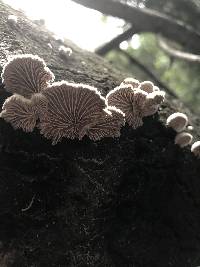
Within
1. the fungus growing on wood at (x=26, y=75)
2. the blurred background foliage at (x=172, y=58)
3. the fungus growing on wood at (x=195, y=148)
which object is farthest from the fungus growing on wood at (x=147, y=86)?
the blurred background foliage at (x=172, y=58)

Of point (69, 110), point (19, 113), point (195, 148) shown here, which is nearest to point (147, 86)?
point (195, 148)

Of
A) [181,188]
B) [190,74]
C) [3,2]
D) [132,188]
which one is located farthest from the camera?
[190,74]

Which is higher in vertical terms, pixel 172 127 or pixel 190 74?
pixel 172 127

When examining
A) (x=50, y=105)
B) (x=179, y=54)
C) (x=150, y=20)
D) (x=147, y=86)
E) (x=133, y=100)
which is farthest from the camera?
(x=179, y=54)

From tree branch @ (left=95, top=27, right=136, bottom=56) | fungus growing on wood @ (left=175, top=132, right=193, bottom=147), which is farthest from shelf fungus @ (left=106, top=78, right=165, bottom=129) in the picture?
tree branch @ (left=95, top=27, right=136, bottom=56)

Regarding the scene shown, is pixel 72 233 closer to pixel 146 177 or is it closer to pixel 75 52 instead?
pixel 146 177

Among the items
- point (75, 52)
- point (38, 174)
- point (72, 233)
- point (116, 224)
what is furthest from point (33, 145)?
point (75, 52)

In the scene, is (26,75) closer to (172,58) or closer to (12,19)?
(12,19)

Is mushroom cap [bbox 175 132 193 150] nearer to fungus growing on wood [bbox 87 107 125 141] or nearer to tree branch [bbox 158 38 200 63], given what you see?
fungus growing on wood [bbox 87 107 125 141]

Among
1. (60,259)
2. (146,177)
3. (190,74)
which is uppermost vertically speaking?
A: (146,177)
